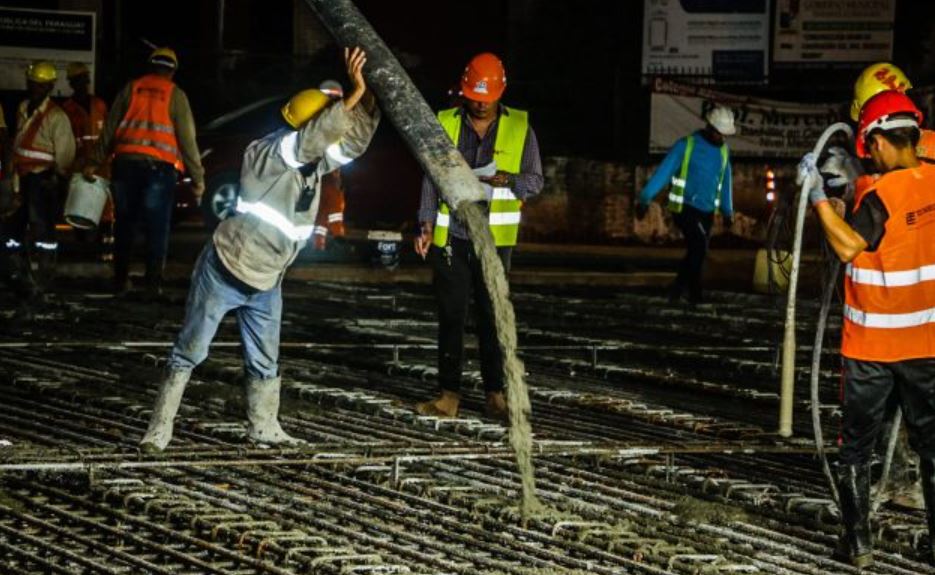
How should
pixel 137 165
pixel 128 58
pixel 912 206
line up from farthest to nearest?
pixel 128 58 < pixel 137 165 < pixel 912 206

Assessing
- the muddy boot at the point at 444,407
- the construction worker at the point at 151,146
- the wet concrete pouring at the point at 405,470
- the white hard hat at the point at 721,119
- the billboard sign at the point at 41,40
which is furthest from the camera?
the billboard sign at the point at 41,40

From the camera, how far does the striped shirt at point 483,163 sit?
10570 millimetres

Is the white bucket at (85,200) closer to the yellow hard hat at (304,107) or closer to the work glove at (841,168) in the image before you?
the yellow hard hat at (304,107)

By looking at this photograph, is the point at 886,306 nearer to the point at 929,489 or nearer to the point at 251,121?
the point at 929,489

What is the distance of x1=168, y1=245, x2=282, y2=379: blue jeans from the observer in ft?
30.6

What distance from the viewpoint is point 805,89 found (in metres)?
25.3

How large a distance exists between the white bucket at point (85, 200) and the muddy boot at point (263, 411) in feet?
18.0

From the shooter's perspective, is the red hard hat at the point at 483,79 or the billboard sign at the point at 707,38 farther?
the billboard sign at the point at 707,38

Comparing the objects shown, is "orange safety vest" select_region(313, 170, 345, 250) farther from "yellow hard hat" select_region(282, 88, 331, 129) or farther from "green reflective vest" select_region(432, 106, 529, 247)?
"yellow hard hat" select_region(282, 88, 331, 129)

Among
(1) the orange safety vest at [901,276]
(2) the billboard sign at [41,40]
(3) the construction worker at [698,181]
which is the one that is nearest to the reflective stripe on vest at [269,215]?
(1) the orange safety vest at [901,276]

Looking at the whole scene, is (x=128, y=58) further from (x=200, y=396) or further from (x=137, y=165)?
(x=200, y=396)

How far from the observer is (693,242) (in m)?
16.7

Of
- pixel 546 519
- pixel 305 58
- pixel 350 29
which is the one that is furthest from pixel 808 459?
pixel 305 58

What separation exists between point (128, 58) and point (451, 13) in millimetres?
5608
